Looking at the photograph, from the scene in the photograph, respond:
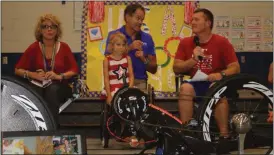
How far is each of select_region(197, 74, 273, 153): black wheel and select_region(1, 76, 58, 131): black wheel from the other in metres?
0.81

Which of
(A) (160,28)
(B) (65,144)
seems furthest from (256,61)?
(B) (65,144)

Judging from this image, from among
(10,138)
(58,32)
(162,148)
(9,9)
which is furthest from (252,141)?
(9,9)

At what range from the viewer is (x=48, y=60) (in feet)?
10.9

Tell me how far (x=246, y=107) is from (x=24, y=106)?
121 centimetres

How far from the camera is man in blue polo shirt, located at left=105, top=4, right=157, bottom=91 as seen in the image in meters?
3.43

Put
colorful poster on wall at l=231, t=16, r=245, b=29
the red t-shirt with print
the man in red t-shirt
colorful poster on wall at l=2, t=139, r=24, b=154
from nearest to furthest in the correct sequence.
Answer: colorful poster on wall at l=2, t=139, r=24, b=154, the man in red t-shirt, the red t-shirt with print, colorful poster on wall at l=231, t=16, r=245, b=29

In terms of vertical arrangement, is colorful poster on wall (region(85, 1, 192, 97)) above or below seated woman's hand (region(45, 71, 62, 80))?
above

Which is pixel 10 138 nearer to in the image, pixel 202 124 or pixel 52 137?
pixel 52 137

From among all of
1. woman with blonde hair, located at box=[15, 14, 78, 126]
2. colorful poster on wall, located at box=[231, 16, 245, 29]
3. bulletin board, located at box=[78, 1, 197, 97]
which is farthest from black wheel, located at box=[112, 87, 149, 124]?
colorful poster on wall, located at box=[231, 16, 245, 29]

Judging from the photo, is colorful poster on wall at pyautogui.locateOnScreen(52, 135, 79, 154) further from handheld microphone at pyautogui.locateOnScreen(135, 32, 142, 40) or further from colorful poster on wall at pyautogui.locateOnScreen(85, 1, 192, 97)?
colorful poster on wall at pyautogui.locateOnScreen(85, 1, 192, 97)

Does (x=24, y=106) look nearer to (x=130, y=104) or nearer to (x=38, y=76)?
(x=130, y=104)

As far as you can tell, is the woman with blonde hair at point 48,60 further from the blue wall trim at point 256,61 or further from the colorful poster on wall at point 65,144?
the blue wall trim at point 256,61

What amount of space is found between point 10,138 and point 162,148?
2.51ft

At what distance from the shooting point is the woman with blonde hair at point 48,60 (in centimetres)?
A: 317
